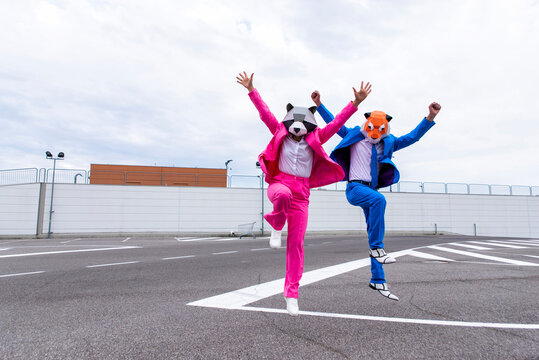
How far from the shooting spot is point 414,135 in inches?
151

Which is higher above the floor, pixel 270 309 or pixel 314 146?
pixel 314 146

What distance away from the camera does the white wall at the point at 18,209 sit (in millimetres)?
21448

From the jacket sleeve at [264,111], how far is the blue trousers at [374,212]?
121 centimetres

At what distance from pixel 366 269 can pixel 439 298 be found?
2427 millimetres

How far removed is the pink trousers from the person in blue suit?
2.20 ft

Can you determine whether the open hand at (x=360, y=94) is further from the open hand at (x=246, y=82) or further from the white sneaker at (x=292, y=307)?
the white sneaker at (x=292, y=307)

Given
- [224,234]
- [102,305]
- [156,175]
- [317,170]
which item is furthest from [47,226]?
[317,170]

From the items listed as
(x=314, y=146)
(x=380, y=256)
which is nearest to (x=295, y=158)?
(x=314, y=146)

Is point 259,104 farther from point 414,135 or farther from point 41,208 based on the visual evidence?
point 41,208

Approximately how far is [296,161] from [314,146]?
258 millimetres

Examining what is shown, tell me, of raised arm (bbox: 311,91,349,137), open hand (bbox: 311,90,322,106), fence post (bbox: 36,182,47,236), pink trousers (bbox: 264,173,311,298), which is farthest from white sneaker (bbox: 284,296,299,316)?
fence post (bbox: 36,182,47,236)

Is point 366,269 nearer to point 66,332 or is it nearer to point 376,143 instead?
point 376,143

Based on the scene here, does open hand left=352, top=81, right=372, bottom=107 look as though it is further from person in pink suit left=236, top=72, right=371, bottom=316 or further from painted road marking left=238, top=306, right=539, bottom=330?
painted road marking left=238, top=306, right=539, bottom=330

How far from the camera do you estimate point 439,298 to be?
13.2 ft
